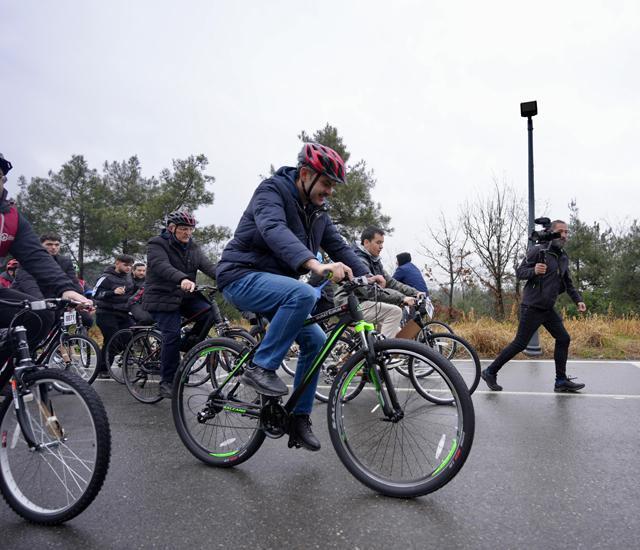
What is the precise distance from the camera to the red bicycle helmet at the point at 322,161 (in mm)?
3088

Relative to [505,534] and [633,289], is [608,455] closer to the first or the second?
[505,534]

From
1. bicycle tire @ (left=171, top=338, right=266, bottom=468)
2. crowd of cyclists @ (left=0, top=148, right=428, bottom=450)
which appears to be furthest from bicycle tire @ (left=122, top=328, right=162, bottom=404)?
crowd of cyclists @ (left=0, top=148, right=428, bottom=450)

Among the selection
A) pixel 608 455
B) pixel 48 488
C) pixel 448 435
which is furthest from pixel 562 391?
pixel 48 488

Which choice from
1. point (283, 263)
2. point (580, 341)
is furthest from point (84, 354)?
point (580, 341)

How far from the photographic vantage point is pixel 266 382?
3.07 meters

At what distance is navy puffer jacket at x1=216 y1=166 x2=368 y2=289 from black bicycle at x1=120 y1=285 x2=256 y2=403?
255 cm

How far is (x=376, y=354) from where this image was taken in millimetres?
2938

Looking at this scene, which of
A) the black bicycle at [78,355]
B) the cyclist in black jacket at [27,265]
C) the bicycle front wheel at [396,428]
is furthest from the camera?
the black bicycle at [78,355]

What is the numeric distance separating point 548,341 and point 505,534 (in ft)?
27.8

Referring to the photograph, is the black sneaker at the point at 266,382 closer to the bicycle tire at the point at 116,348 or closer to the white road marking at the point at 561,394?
the white road marking at the point at 561,394

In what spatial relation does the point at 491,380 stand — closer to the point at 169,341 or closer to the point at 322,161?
the point at 169,341

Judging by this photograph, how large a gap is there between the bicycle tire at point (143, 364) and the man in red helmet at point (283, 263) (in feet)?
9.70

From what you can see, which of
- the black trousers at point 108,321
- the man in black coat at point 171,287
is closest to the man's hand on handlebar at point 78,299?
the man in black coat at point 171,287

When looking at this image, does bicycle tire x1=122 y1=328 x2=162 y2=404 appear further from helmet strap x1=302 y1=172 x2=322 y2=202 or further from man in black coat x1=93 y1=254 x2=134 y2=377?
helmet strap x1=302 y1=172 x2=322 y2=202
